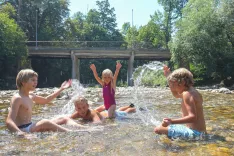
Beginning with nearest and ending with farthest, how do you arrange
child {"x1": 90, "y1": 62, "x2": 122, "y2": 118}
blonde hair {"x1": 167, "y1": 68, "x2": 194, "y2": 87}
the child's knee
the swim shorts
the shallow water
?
the shallow water, blonde hair {"x1": 167, "y1": 68, "x2": 194, "y2": 87}, the child's knee, the swim shorts, child {"x1": 90, "y1": 62, "x2": 122, "y2": 118}

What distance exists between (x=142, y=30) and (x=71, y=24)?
16392 mm

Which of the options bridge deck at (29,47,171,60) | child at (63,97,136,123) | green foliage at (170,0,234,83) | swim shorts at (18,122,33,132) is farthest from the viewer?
bridge deck at (29,47,171,60)

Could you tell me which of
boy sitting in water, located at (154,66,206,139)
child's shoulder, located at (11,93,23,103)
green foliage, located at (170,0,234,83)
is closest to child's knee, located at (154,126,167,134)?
boy sitting in water, located at (154,66,206,139)

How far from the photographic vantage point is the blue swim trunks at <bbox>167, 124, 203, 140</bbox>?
170 inches

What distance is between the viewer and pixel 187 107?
4.14 metres

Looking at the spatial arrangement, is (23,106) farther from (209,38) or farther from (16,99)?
(209,38)

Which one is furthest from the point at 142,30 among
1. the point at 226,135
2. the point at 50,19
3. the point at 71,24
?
the point at 226,135

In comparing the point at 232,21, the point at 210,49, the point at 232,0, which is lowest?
the point at 210,49

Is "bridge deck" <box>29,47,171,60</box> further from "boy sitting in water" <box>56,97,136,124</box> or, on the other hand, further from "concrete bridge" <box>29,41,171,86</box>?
"boy sitting in water" <box>56,97,136,124</box>

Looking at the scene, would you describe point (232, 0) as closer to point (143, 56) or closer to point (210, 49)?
point (210, 49)

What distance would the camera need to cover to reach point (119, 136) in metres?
4.82

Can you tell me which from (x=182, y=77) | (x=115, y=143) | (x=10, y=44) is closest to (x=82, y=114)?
(x=115, y=143)

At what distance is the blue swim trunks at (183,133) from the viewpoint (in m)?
4.32

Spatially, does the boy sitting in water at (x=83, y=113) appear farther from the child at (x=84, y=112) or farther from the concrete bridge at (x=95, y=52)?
the concrete bridge at (x=95, y=52)
